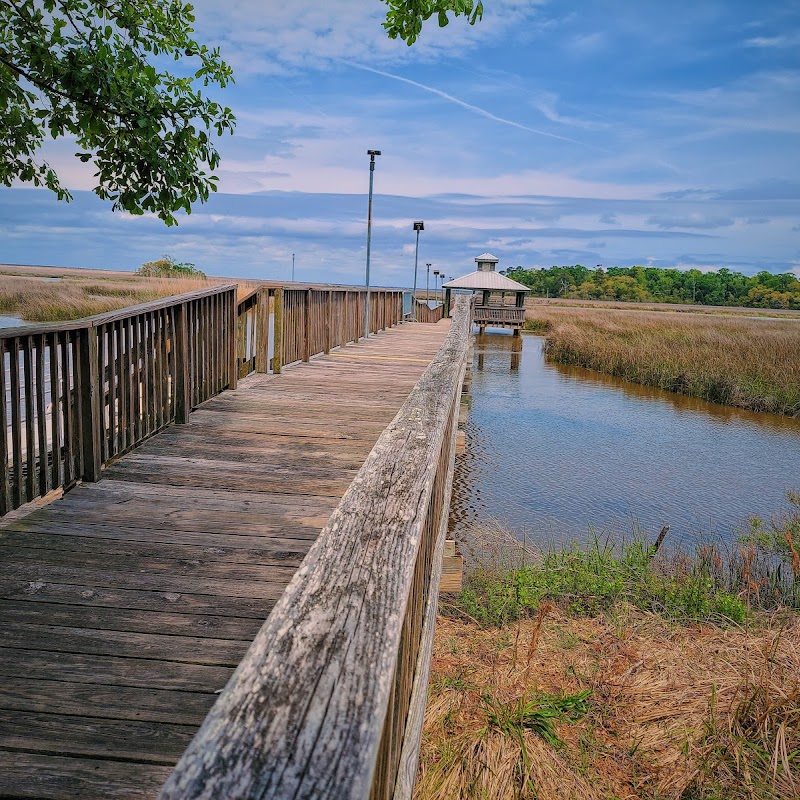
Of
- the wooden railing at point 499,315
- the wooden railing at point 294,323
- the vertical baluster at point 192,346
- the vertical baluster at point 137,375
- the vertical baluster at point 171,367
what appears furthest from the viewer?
the wooden railing at point 499,315

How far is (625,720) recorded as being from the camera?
4.14 meters

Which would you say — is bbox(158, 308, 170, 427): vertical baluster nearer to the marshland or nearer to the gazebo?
the marshland

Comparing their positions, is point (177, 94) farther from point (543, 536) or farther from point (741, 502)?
point (741, 502)

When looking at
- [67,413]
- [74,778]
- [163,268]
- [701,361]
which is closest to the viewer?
[74,778]

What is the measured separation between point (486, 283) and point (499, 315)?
4024 mm

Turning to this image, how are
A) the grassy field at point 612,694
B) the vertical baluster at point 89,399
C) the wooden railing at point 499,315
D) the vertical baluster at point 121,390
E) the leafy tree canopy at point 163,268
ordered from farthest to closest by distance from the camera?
the leafy tree canopy at point 163,268 < the wooden railing at point 499,315 < the vertical baluster at point 121,390 < the vertical baluster at point 89,399 < the grassy field at point 612,694

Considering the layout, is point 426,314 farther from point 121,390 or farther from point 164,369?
point 121,390

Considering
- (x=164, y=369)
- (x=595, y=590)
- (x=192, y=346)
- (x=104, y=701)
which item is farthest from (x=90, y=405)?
(x=595, y=590)

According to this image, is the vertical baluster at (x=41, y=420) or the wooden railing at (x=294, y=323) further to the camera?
the wooden railing at (x=294, y=323)

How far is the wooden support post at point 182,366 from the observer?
218 inches

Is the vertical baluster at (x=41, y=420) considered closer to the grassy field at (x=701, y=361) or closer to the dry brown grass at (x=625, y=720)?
the dry brown grass at (x=625, y=720)

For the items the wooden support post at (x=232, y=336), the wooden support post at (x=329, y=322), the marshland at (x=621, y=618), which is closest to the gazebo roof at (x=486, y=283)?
the marshland at (x=621, y=618)

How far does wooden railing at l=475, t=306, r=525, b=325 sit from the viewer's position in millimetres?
41125

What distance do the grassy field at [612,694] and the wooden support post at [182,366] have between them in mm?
2768
